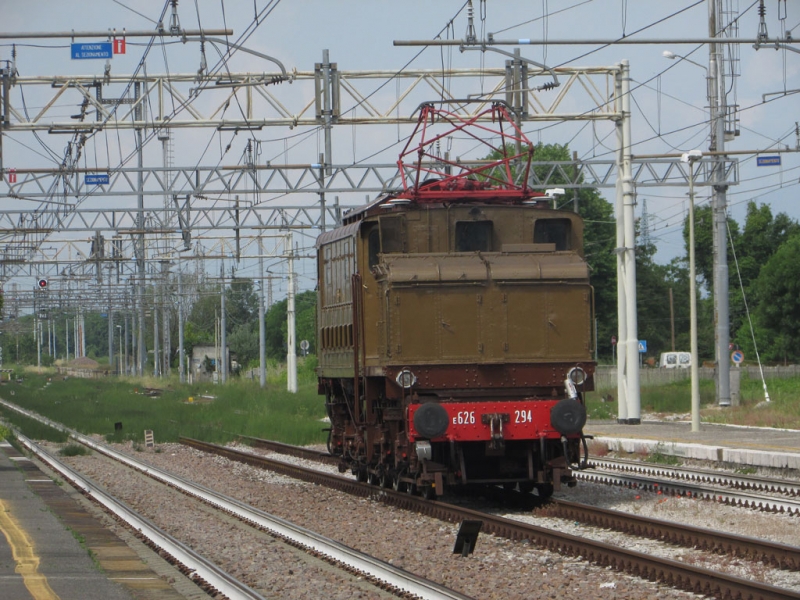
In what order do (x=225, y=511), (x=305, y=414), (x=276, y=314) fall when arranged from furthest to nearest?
1. (x=276, y=314)
2. (x=305, y=414)
3. (x=225, y=511)

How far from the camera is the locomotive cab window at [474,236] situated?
14.6 m

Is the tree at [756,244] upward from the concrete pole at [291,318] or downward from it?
upward

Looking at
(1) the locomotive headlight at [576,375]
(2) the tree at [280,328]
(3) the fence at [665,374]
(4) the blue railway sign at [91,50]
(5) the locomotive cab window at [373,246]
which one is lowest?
(3) the fence at [665,374]

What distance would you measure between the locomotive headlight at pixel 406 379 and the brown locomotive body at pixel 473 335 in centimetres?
1

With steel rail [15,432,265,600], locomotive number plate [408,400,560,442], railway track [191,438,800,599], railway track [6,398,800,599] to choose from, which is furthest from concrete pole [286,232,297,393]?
locomotive number plate [408,400,560,442]

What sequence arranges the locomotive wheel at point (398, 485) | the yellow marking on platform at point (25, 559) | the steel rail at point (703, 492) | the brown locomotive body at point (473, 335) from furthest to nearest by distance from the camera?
the locomotive wheel at point (398, 485), the steel rail at point (703, 492), the brown locomotive body at point (473, 335), the yellow marking on platform at point (25, 559)

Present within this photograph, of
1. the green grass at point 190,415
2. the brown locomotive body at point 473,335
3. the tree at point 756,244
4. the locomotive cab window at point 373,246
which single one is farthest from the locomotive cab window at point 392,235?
the tree at point 756,244

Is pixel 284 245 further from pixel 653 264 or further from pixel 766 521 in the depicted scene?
pixel 653 264

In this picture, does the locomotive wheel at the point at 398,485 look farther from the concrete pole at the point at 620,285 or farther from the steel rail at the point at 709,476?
the concrete pole at the point at 620,285

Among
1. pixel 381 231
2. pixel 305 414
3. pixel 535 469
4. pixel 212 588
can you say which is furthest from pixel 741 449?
pixel 305 414

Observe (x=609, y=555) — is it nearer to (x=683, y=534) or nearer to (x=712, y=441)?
(x=683, y=534)

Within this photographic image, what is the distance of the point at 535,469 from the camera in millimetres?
14250

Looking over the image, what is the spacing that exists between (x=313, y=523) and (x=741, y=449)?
9188 millimetres

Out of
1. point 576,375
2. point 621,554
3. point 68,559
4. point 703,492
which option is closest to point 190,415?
point 703,492
